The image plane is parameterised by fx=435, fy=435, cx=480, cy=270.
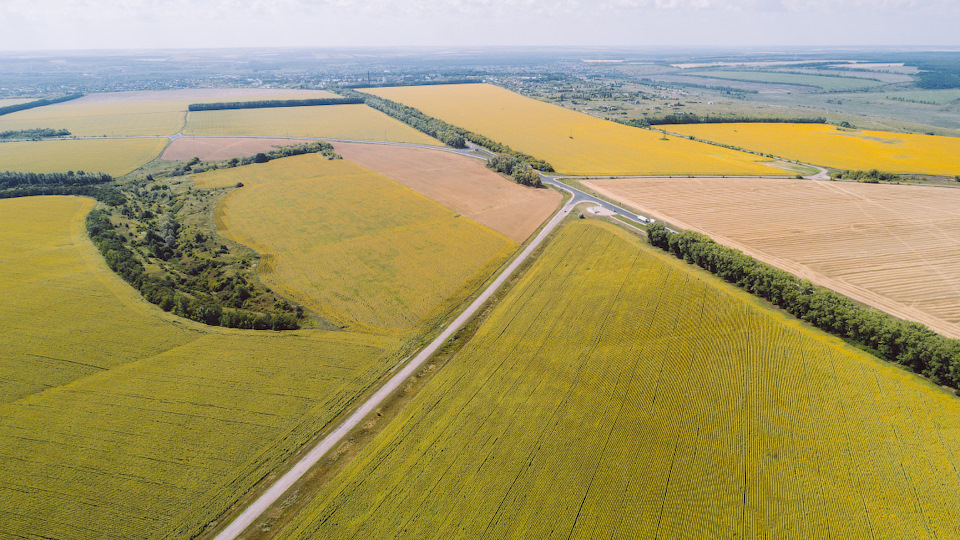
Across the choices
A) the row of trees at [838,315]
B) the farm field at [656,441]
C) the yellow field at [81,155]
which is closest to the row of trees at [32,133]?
the yellow field at [81,155]

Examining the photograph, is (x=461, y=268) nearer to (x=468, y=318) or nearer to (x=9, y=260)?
(x=468, y=318)

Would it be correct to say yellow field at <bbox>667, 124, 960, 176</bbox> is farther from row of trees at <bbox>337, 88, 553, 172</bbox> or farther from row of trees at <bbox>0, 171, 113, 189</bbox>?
row of trees at <bbox>0, 171, 113, 189</bbox>

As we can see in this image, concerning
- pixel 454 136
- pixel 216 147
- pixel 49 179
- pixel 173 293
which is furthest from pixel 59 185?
pixel 454 136

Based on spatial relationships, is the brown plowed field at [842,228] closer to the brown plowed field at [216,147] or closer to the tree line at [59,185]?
the brown plowed field at [216,147]

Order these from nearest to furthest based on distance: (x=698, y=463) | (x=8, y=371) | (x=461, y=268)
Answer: (x=698, y=463), (x=8, y=371), (x=461, y=268)

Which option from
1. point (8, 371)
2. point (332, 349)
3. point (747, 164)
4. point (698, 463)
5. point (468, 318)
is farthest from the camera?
point (747, 164)

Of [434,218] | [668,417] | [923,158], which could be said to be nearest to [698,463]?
[668,417]

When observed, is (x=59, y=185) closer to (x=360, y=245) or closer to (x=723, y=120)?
(x=360, y=245)

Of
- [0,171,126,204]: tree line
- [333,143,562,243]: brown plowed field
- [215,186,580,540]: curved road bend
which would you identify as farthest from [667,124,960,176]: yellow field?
[0,171,126,204]: tree line
